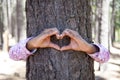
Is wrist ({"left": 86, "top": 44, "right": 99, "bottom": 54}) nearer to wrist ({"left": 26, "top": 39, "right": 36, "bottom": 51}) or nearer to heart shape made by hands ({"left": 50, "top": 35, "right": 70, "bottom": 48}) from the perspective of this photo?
heart shape made by hands ({"left": 50, "top": 35, "right": 70, "bottom": 48})

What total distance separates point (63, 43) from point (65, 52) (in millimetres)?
80

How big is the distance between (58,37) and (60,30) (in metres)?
0.14

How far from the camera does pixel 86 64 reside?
2.99 meters

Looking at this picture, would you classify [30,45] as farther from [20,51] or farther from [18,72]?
[18,72]

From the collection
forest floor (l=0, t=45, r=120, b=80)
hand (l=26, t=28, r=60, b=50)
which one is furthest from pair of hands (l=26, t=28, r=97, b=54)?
forest floor (l=0, t=45, r=120, b=80)

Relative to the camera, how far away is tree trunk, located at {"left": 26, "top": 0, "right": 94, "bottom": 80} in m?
2.88

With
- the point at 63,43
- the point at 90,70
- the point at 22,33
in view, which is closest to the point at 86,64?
the point at 90,70

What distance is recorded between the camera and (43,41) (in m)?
2.78

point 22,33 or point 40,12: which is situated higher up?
point 40,12

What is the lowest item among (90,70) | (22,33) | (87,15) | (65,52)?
(22,33)

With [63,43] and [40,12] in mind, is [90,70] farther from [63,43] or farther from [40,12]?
[40,12]

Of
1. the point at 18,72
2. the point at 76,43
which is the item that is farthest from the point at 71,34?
the point at 18,72

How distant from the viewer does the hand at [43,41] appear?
8.95ft

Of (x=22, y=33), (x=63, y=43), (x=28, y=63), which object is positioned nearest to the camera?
(x=63, y=43)
